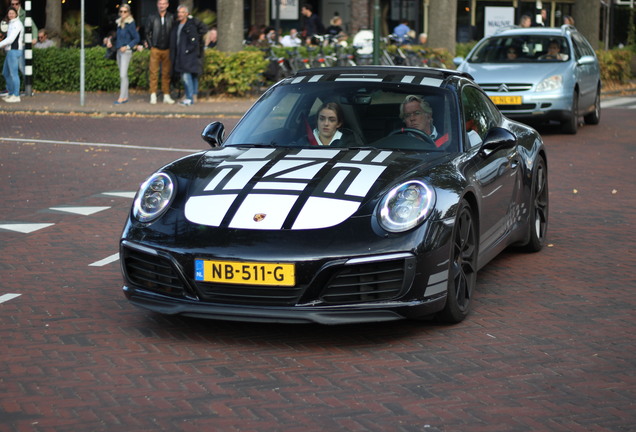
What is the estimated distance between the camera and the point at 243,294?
5.82 meters

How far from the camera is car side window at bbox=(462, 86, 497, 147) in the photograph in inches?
285

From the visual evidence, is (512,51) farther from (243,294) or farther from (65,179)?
(243,294)

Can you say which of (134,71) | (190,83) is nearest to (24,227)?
(190,83)

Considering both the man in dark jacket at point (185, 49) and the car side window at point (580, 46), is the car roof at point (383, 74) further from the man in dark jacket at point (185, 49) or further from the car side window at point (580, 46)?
the man in dark jacket at point (185, 49)

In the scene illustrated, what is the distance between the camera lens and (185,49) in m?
22.2

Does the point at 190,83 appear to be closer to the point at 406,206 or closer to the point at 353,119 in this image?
the point at 353,119

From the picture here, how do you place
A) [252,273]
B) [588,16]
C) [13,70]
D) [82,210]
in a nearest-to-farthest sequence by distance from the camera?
1. [252,273]
2. [82,210]
3. [13,70]
4. [588,16]

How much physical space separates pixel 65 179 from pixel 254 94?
40.1ft

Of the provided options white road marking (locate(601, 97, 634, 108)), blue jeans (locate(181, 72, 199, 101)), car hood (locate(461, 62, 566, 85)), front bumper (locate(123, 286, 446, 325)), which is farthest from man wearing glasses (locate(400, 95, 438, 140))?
white road marking (locate(601, 97, 634, 108))

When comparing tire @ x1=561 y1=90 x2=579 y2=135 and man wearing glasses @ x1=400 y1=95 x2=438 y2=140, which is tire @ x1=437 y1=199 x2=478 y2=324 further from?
tire @ x1=561 y1=90 x2=579 y2=135

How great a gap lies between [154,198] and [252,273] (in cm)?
89

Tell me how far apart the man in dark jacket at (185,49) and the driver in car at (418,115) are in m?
15.5

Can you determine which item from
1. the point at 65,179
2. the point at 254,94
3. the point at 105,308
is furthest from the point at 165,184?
the point at 254,94

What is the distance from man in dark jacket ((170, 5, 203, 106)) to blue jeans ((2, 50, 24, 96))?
3090 mm
